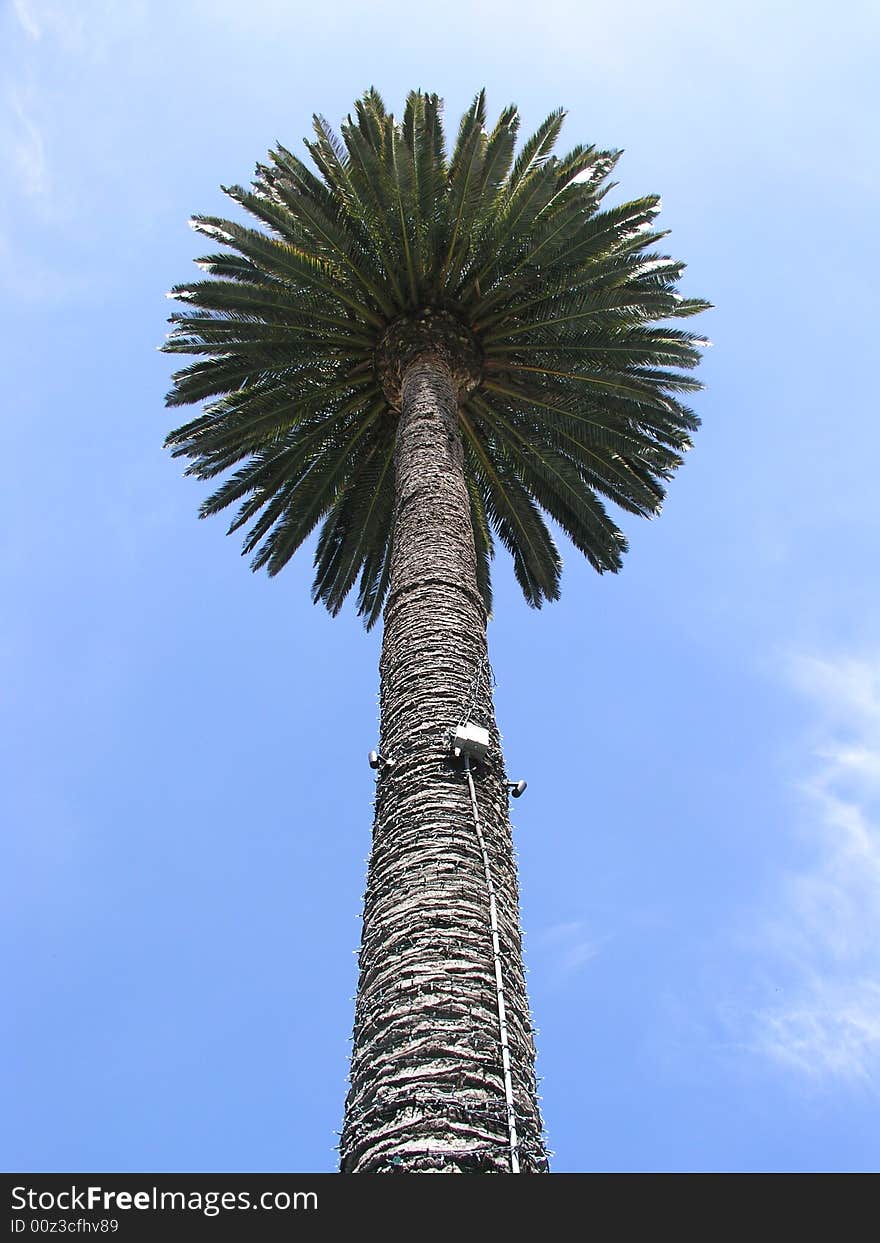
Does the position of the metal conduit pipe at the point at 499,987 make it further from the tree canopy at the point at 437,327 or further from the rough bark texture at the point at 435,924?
the tree canopy at the point at 437,327

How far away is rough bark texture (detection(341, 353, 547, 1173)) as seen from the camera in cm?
346

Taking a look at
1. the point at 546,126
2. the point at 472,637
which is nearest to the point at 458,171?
the point at 546,126

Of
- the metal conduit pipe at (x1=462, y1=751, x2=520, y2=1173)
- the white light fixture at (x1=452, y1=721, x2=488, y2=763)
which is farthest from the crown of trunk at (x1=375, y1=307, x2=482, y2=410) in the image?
the metal conduit pipe at (x1=462, y1=751, x2=520, y2=1173)

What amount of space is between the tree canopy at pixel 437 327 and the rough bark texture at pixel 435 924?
4.09 metres

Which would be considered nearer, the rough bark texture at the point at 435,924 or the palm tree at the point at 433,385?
the rough bark texture at the point at 435,924

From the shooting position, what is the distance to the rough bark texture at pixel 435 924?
346 centimetres

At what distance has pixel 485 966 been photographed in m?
4.19

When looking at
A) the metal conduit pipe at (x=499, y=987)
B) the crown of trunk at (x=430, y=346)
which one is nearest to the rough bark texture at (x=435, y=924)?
the metal conduit pipe at (x=499, y=987)

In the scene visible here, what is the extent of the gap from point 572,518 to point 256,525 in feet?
14.0

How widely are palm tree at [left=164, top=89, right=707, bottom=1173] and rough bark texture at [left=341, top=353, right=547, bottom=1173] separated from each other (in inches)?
1.3

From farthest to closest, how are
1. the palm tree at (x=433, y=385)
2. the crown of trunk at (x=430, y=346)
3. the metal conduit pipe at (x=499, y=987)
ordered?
the crown of trunk at (x=430, y=346) < the palm tree at (x=433, y=385) < the metal conduit pipe at (x=499, y=987)

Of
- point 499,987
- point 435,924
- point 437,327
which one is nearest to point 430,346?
point 437,327
